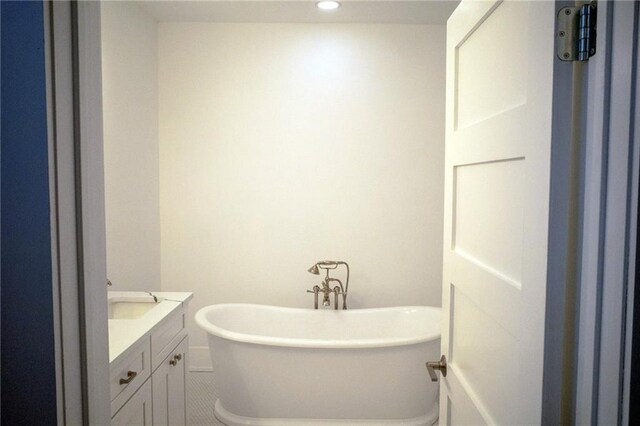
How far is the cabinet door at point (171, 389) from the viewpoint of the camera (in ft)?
5.90

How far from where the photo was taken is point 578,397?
780 mm

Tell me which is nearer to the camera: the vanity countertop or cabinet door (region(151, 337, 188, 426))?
the vanity countertop

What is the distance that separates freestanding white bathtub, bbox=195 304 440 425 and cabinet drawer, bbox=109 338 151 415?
0.78 meters

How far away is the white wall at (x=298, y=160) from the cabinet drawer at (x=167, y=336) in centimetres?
119

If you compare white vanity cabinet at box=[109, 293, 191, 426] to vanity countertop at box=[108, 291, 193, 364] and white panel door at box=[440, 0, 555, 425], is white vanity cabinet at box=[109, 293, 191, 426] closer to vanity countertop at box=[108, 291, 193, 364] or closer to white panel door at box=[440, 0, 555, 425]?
vanity countertop at box=[108, 291, 193, 364]

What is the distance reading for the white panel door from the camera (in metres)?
0.81

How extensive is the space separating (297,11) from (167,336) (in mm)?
2192

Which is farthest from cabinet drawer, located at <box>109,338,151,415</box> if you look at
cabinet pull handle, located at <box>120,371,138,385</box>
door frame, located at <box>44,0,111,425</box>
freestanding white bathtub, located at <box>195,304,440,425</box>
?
freestanding white bathtub, located at <box>195,304,440,425</box>

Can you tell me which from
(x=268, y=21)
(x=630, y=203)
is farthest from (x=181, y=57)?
(x=630, y=203)

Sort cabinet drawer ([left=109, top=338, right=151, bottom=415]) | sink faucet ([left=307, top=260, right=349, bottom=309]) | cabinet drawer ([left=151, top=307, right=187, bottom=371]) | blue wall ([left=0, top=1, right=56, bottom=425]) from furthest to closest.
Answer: sink faucet ([left=307, top=260, right=349, bottom=309]), cabinet drawer ([left=151, top=307, right=187, bottom=371]), cabinet drawer ([left=109, top=338, right=151, bottom=415]), blue wall ([left=0, top=1, right=56, bottom=425])

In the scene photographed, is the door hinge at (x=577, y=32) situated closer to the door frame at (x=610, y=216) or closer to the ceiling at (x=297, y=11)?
the door frame at (x=610, y=216)

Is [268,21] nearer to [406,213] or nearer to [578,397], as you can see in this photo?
[406,213]

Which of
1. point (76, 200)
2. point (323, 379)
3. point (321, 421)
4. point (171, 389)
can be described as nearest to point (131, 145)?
point (171, 389)

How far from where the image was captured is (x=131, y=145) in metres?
2.73
